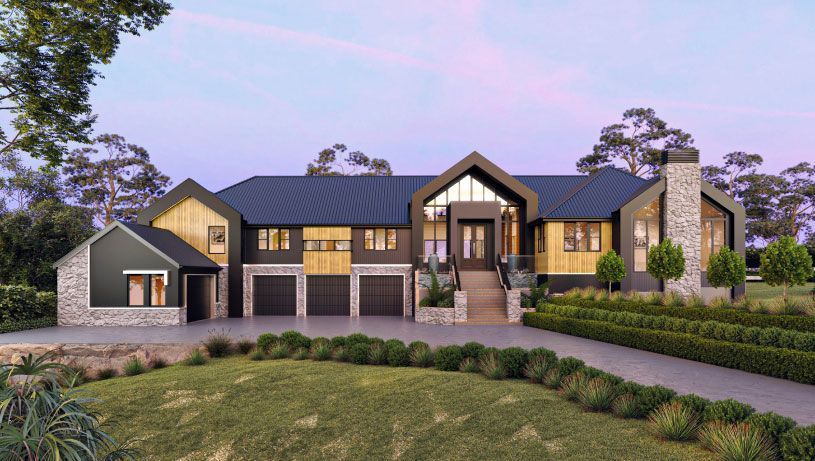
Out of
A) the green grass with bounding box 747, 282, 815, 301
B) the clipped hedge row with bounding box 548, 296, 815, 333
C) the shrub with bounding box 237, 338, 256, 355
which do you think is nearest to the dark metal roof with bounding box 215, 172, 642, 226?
the green grass with bounding box 747, 282, 815, 301

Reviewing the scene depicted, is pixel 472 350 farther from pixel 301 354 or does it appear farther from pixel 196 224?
pixel 196 224

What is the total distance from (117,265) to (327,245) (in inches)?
408

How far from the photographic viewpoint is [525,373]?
1123cm

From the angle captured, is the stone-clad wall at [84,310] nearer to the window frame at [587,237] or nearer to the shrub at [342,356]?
the shrub at [342,356]

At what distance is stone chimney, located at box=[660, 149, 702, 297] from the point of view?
25.6 meters

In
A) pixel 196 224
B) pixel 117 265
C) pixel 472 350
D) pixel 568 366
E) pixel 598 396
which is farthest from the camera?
pixel 196 224

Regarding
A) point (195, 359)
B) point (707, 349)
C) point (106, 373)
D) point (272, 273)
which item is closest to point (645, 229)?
point (707, 349)

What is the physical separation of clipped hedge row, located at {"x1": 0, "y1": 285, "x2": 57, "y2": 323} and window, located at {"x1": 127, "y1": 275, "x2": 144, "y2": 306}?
11.9ft

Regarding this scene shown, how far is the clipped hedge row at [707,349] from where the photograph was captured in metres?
11.5

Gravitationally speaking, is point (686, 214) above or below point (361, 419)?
above

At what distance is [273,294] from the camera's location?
28.3 meters

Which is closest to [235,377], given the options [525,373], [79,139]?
[525,373]

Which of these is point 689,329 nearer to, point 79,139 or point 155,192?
point 79,139

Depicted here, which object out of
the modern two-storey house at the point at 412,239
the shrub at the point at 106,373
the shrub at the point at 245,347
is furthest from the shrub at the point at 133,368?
the modern two-storey house at the point at 412,239
